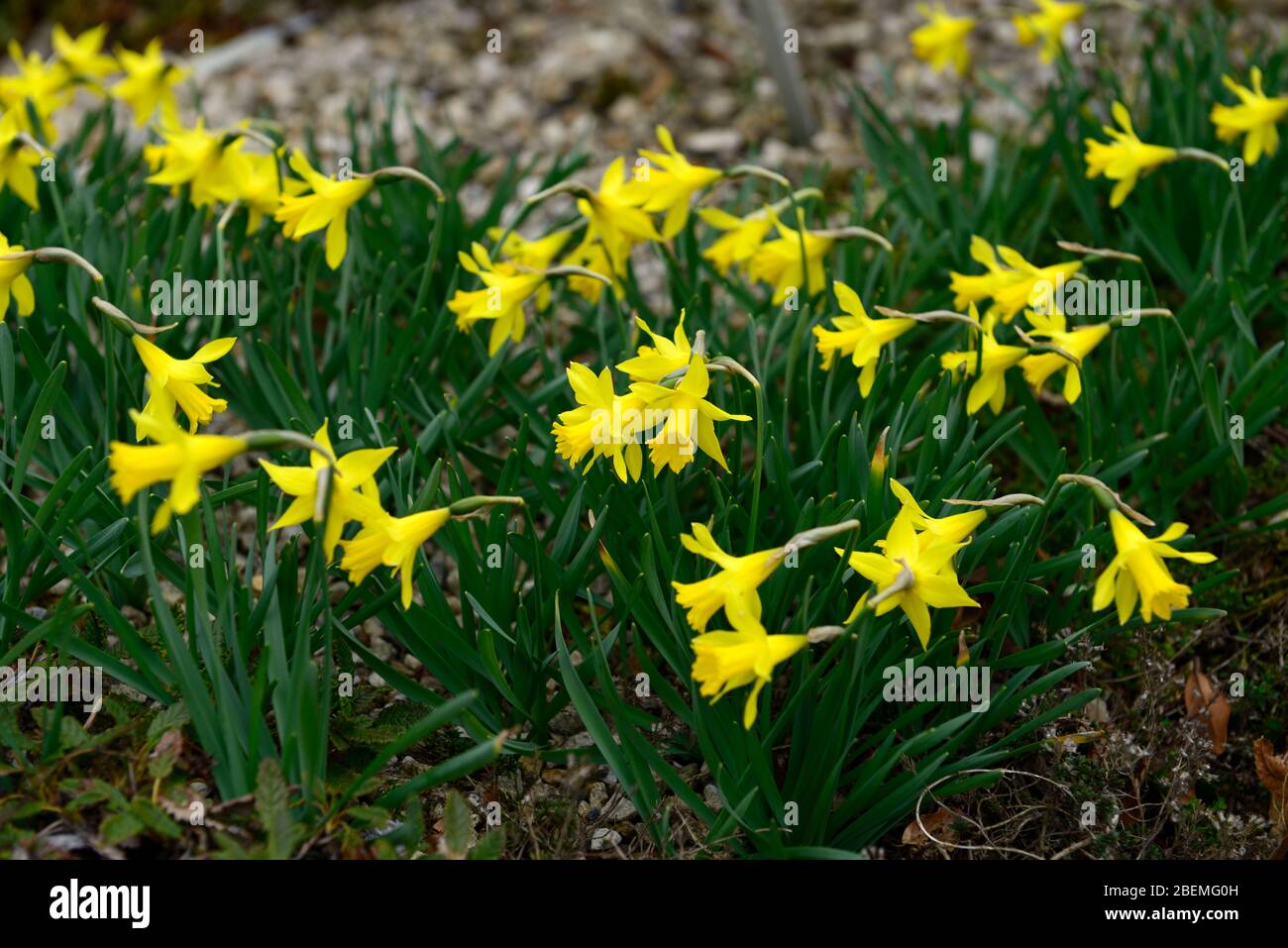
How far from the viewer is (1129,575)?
1.90 m

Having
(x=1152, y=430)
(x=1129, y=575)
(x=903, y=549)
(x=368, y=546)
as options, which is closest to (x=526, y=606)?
(x=368, y=546)

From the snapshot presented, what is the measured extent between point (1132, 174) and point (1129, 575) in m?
1.29

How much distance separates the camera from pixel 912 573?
181 cm

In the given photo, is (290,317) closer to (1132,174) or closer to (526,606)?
(526,606)

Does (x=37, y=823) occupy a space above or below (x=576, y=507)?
below

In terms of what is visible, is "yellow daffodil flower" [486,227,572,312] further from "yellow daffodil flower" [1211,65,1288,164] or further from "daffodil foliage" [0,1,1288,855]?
"yellow daffodil flower" [1211,65,1288,164]

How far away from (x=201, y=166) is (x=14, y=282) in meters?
0.62

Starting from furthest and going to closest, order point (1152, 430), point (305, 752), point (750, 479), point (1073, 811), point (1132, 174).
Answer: point (1132, 174), point (1152, 430), point (750, 479), point (1073, 811), point (305, 752)

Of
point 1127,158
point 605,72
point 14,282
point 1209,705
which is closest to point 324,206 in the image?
point 14,282

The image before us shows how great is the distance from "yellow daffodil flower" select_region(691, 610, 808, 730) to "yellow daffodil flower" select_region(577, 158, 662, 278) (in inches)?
42.5

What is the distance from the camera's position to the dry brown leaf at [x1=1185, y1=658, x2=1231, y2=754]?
2.33 meters

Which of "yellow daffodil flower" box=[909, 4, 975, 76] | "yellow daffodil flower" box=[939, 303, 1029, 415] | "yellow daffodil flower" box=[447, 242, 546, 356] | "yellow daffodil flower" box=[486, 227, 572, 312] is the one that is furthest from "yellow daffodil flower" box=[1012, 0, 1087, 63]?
"yellow daffodil flower" box=[447, 242, 546, 356]

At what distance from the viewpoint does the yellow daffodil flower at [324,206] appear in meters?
2.47

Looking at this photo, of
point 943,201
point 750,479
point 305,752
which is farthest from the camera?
point 943,201
